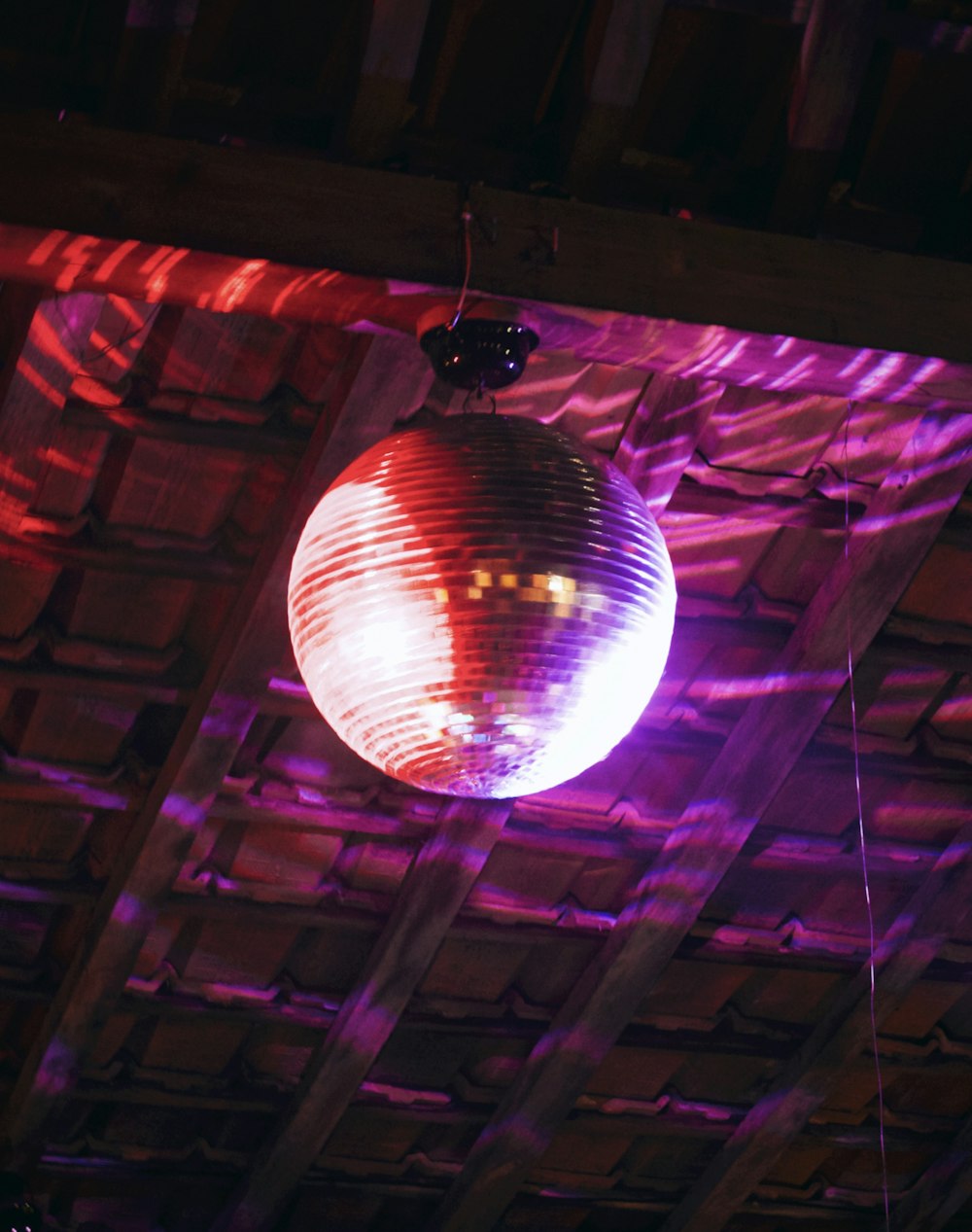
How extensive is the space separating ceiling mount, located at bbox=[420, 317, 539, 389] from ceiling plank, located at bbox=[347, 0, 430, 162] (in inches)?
14.9

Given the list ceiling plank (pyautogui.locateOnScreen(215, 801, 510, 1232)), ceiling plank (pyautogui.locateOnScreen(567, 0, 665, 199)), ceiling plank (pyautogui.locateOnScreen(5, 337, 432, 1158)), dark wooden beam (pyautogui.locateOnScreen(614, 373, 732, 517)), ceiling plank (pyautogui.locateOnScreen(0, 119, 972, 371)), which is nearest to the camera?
ceiling plank (pyautogui.locateOnScreen(0, 119, 972, 371))

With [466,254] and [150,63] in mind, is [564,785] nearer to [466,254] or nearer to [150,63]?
[466,254]

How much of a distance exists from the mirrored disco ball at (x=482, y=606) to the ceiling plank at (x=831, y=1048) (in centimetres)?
265

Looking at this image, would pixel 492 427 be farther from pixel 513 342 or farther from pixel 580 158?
pixel 580 158

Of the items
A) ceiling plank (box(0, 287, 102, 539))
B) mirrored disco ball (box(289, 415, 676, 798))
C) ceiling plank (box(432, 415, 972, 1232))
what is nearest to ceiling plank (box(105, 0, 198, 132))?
ceiling plank (box(0, 287, 102, 539))

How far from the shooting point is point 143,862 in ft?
11.5

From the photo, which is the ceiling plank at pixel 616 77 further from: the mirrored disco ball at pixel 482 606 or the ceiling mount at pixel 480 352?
the mirrored disco ball at pixel 482 606

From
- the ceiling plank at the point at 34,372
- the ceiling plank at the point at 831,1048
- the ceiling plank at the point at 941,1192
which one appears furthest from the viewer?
the ceiling plank at the point at 941,1192

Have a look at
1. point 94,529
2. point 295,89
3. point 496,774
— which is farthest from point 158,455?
point 496,774

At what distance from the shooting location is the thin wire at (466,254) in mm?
1891

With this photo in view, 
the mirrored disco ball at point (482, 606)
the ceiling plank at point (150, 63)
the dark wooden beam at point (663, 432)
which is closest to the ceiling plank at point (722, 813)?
the dark wooden beam at point (663, 432)

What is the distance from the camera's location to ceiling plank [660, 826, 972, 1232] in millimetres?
3973

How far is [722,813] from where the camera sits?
3592 mm

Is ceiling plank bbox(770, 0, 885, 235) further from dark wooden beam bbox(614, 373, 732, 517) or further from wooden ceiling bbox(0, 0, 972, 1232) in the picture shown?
dark wooden beam bbox(614, 373, 732, 517)
